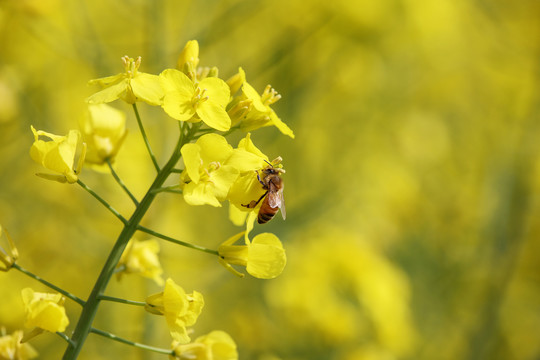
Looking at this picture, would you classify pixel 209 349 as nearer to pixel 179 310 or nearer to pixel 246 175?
pixel 179 310

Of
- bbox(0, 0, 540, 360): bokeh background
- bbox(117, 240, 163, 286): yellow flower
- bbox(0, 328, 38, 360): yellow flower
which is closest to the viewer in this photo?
bbox(0, 328, 38, 360): yellow flower

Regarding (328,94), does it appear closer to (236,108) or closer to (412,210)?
(412,210)

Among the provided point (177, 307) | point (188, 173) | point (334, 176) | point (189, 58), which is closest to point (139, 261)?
point (177, 307)

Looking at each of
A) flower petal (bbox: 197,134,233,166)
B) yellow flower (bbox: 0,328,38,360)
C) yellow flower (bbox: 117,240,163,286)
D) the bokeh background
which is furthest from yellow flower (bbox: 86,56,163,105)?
the bokeh background

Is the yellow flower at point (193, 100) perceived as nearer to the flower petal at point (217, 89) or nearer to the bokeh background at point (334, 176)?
the flower petal at point (217, 89)

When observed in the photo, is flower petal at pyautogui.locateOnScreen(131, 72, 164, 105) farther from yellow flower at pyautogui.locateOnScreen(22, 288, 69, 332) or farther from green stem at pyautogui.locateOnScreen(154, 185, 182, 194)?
yellow flower at pyautogui.locateOnScreen(22, 288, 69, 332)

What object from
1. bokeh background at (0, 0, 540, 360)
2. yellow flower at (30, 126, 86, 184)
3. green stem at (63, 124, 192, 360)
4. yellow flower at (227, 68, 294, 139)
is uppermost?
bokeh background at (0, 0, 540, 360)

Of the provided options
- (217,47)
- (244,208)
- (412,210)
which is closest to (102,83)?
(244,208)
